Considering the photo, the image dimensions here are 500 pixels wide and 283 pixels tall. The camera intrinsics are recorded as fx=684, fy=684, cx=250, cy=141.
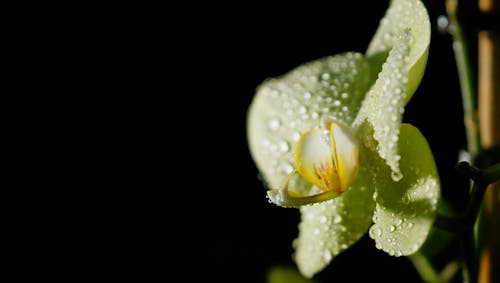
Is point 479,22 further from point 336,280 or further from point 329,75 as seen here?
point 336,280

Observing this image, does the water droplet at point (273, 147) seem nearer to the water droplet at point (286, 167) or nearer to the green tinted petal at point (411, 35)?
the water droplet at point (286, 167)

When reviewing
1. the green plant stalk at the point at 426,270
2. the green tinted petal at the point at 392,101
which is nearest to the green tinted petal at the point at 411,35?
the green tinted petal at the point at 392,101

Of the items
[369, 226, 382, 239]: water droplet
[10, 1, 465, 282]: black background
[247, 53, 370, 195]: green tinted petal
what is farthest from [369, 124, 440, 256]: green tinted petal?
[10, 1, 465, 282]: black background

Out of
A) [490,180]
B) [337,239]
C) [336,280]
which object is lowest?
[336,280]

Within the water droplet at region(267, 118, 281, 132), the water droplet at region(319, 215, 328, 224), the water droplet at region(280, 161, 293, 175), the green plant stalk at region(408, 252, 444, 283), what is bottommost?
the green plant stalk at region(408, 252, 444, 283)

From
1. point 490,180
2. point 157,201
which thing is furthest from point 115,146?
point 490,180

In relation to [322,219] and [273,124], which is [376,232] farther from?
[273,124]

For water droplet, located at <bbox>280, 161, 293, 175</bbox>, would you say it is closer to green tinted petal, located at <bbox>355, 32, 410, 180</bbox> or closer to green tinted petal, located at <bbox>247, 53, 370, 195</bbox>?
green tinted petal, located at <bbox>247, 53, 370, 195</bbox>
